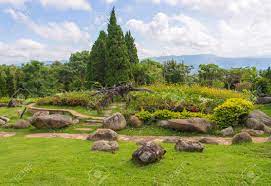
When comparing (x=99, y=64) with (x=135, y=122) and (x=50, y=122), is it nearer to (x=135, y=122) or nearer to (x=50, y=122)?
(x=50, y=122)

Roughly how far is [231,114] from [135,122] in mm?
3388

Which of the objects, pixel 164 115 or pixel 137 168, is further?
pixel 164 115

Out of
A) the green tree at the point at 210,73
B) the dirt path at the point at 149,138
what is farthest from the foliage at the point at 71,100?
the green tree at the point at 210,73

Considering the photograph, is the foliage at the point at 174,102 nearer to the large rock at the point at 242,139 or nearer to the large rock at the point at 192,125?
the large rock at the point at 192,125

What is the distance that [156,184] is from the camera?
600 centimetres

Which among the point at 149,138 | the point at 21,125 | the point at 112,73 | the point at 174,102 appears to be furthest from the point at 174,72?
the point at 149,138

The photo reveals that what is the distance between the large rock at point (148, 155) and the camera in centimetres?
689

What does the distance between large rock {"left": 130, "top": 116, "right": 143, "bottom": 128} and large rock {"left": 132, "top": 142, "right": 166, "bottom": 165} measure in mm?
5029

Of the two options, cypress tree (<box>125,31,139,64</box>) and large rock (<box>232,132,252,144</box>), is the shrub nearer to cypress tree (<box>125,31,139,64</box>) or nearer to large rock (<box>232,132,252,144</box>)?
large rock (<box>232,132,252,144</box>)

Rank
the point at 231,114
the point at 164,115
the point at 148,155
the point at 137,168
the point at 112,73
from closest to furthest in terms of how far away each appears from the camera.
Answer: the point at 137,168 < the point at 148,155 < the point at 231,114 < the point at 164,115 < the point at 112,73

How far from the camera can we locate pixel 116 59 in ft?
70.8

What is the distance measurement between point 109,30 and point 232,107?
501 inches

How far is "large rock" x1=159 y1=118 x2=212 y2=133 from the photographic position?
11.1m

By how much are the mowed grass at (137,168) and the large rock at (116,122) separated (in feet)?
11.2
